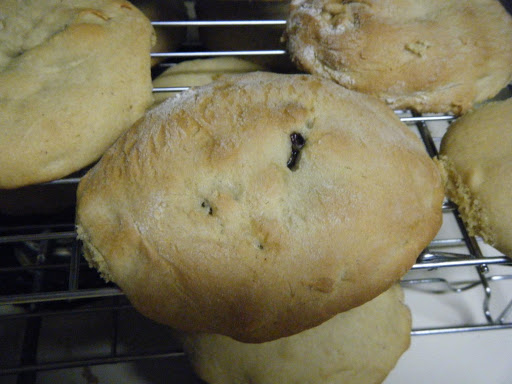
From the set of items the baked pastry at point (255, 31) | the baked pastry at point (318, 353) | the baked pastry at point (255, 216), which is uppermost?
the baked pastry at point (255, 31)

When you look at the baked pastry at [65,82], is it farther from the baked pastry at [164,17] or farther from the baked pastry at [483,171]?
the baked pastry at [483,171]

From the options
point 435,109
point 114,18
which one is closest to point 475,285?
point 435,109

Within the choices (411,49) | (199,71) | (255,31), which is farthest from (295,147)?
(255,31)

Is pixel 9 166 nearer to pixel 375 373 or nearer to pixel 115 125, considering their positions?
pixel 115 125

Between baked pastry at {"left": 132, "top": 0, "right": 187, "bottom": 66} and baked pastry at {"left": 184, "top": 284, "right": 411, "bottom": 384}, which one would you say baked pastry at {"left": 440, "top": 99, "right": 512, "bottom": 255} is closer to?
baked pastry at {"left": 184, "top": 284, "right": 411, "bottom": 384}

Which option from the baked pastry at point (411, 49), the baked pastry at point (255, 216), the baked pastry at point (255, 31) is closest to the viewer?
the baked pastry at point (255, 216)

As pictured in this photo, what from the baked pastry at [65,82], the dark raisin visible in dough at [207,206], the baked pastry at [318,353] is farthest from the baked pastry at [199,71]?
the baked pastry at [318,353]

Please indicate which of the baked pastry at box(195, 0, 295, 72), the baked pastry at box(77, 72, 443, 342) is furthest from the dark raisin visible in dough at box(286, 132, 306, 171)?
the baked pastry at box(195, 0, 295, 72)
